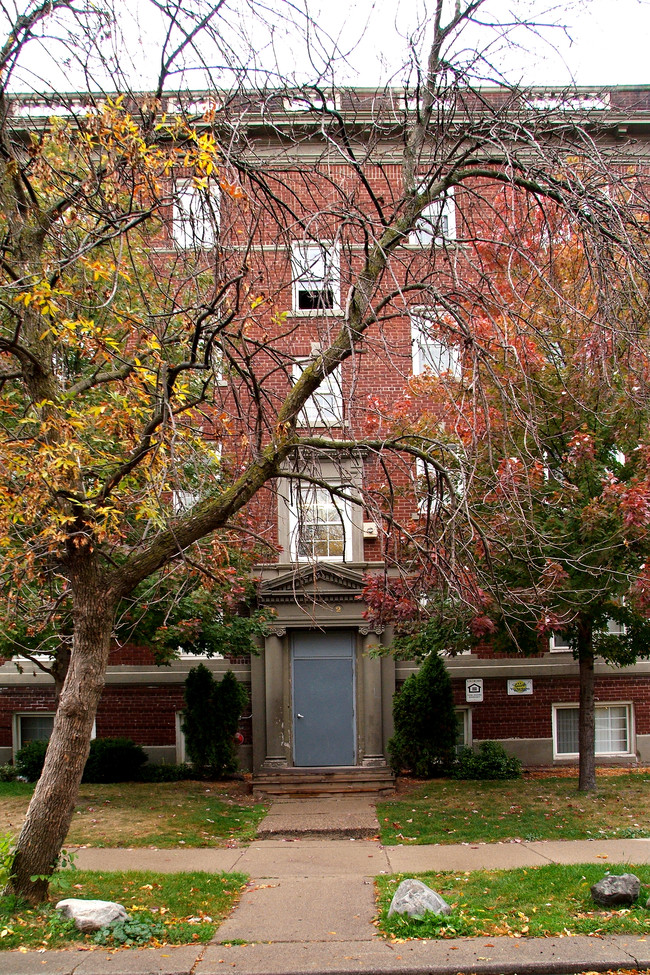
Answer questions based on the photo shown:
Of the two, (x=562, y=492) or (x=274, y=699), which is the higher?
(x=562, y=492)

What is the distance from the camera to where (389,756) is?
15.1 metres

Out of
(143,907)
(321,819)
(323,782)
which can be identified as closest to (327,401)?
(143,907)

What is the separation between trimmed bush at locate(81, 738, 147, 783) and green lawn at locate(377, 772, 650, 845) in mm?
4733

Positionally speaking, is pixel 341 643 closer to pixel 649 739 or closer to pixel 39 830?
pixel 649 739

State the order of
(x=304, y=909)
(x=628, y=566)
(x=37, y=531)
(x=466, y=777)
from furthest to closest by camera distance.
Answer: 1. (x=466, y=777)
2. (x=628, y=566)
3. (x=37, y=531)
4. (x=304, y=909)

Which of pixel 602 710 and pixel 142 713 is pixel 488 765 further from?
pixel 142 713

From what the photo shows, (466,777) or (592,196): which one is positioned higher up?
(592,196)

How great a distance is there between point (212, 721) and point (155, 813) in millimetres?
2953

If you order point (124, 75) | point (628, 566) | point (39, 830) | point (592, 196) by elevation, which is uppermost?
point (124, 75)

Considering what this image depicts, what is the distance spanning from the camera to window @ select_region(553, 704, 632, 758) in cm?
1625

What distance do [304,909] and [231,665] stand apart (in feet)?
29.2

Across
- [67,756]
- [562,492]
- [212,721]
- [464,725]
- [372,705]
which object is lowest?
[464,725]

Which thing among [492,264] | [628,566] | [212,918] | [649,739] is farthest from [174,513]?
[649,739]

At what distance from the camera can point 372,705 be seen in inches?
608
